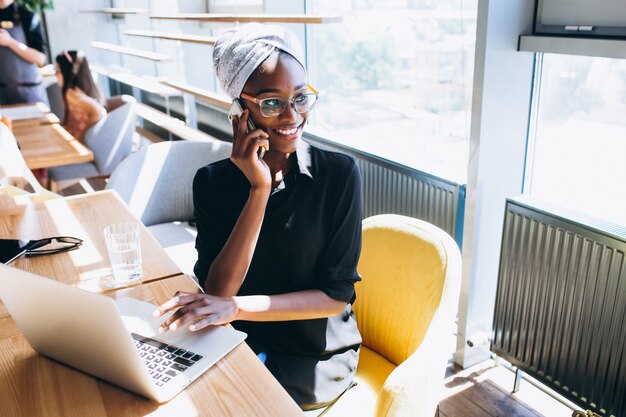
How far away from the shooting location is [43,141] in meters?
3.26

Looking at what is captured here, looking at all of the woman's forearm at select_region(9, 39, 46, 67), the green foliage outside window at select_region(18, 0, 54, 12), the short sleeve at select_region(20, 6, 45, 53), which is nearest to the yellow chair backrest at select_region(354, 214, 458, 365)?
the woman's forearm at select_region(9, 39, 46, 67)

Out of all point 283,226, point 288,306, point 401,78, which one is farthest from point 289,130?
point 401,78

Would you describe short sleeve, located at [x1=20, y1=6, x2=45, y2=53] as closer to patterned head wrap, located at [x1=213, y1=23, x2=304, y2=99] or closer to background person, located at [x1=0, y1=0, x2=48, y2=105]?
background person, located at [x1=0, y1=0, x2=48, y2=105]

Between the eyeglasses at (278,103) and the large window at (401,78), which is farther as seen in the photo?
the large window at (401,78)

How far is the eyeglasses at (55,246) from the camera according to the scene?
1.54 metres

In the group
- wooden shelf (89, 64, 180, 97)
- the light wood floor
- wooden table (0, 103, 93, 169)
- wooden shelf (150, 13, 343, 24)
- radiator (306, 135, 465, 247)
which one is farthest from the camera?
wooden shelf (89, 64, 180, 97)

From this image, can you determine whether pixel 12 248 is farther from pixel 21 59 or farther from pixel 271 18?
pixel 21 59

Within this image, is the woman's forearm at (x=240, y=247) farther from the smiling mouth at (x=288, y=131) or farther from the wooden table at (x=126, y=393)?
the wooden table at (x=126, y=393)

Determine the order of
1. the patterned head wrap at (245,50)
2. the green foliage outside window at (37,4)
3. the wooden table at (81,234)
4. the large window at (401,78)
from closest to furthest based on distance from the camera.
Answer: the patterned head wrap at (245,50)
the wooden table at (81,234)
the large window at (401,78)
the green foliage outside window at (37,4)

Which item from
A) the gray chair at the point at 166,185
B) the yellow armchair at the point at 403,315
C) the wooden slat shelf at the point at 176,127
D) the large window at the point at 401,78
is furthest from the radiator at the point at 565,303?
the wooden slat shelf at the point at 176,127

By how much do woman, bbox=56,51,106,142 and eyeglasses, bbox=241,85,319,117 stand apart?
2.89 m

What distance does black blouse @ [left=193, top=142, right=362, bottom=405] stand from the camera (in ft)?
4.28

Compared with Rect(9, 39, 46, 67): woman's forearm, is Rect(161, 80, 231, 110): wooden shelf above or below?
below

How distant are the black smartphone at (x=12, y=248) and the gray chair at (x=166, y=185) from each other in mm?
762
